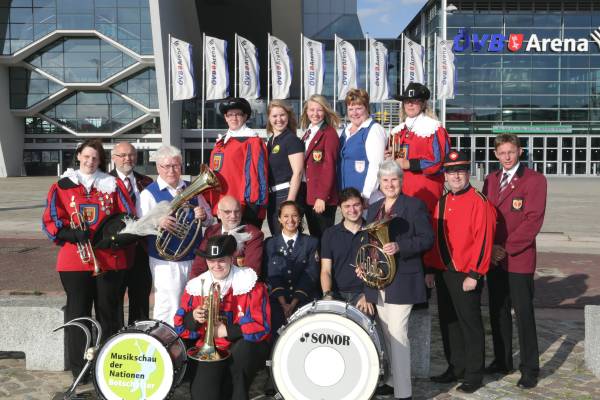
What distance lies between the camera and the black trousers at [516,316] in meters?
5.20

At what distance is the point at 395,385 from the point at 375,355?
2.75 feet

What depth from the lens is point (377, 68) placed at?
105 ft

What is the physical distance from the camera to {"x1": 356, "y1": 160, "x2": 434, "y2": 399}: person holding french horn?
4617 millimetres

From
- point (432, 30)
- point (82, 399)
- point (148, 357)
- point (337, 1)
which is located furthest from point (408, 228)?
point (432, 30)

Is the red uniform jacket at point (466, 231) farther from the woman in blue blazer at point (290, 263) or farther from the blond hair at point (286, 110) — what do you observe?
the blond hair at point (286, 110)

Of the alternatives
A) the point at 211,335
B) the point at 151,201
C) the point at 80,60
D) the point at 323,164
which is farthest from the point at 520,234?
the point at 80,60

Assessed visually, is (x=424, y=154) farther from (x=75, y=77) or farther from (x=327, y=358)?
(x=75, y=77)

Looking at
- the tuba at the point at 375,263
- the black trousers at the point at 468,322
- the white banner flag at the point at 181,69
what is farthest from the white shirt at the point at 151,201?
the white banner flag at the point at 181,69

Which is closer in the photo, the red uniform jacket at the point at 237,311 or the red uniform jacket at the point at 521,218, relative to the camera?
the red uniform jacket at the point at 237,311

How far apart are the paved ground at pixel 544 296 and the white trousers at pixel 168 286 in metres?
0.70

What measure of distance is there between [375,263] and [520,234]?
4.77 ft

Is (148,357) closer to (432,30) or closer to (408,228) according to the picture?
(408,228)

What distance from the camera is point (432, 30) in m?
48.7

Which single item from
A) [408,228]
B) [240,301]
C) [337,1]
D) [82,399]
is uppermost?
[337,1]
